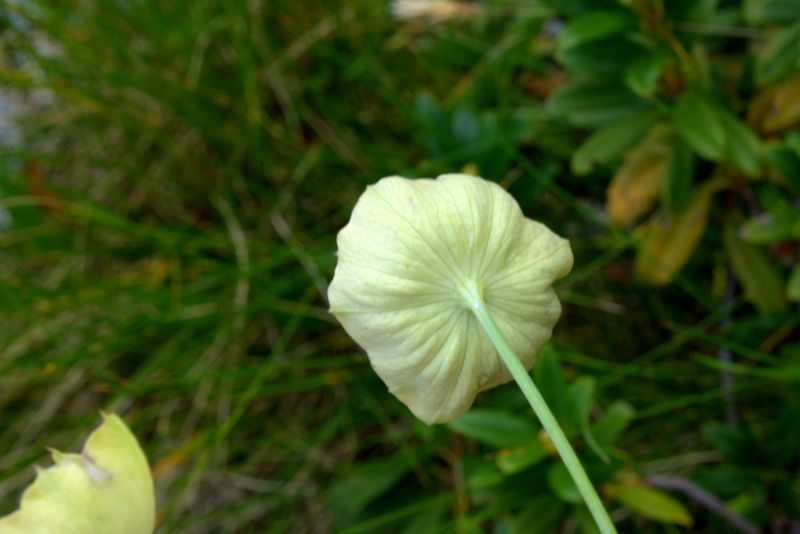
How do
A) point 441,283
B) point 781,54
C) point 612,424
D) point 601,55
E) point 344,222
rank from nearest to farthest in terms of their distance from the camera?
point 441,283 → point 612,424 → point 781,54 → point 601,55 → point 344,222

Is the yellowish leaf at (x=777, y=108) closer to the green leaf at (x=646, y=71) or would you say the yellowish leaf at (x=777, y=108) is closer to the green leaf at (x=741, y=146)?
the green leaf at (x=741, y=146)

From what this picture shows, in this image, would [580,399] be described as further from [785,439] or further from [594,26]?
[594,26]

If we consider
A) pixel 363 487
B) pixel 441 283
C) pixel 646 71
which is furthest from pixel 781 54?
pixel 363 487

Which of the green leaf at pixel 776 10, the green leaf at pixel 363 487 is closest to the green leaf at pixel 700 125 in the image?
the green leaf at pixel 776 10

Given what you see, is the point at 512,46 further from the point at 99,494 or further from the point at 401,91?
the point at 99,494

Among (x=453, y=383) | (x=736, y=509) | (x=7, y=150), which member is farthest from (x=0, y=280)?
(x=736, y=509)
